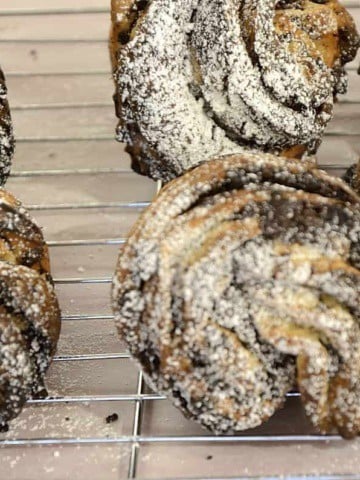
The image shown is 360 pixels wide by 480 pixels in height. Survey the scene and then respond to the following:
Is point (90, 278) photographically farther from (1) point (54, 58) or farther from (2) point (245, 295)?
(1) point (54, 58)

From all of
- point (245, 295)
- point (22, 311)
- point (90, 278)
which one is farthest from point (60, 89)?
point (245, 295)

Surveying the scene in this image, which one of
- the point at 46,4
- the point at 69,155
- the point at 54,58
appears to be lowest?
the point at 69,155

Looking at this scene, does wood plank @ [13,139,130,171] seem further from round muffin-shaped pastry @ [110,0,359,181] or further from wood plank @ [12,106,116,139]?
round muffin-shaped pastry @ [110,0,359,181]

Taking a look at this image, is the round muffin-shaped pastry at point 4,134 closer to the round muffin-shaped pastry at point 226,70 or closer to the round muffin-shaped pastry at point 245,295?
the round muffin-shaped pastry at point 226,70

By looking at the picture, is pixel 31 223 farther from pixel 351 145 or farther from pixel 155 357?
pixel 351 145

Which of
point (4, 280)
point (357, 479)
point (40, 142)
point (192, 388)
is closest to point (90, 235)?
point (40, 142)

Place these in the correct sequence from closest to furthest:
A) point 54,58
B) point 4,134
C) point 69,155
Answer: point 4,134
point 69,155
point 54,58

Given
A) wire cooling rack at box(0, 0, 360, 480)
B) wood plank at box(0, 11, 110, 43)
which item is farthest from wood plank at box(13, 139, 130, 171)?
wood plank at box(0, 11, 110, 43)
